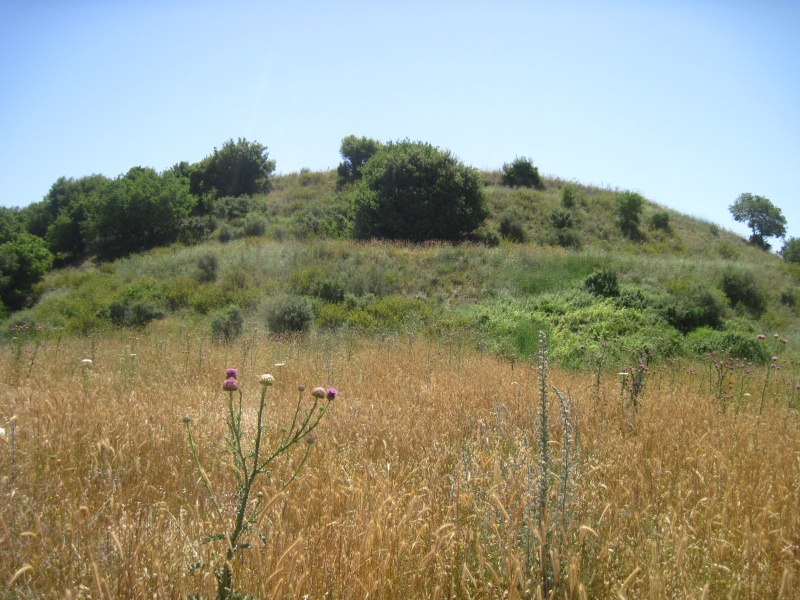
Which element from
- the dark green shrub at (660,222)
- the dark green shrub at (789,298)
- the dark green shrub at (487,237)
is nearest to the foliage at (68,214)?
the dark green shrub at (487,237)

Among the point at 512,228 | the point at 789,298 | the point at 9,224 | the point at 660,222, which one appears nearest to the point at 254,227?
the point at 512,228

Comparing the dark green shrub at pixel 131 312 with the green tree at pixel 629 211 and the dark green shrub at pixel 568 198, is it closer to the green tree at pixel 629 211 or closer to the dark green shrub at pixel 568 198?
the dark green shrub at pixel 568 198

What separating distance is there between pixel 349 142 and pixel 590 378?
28.7 meters

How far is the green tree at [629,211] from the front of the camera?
2486 centimetres

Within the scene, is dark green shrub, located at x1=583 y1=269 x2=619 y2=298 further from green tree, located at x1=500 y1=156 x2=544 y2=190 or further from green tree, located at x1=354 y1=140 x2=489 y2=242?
green tree, located at x1=500 y1=156 x2=544 y2=190

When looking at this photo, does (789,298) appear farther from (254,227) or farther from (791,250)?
(254,227)

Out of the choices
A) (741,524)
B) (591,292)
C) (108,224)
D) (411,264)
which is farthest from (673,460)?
(108,224)

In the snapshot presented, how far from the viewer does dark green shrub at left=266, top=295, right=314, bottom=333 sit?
1202 centimetres

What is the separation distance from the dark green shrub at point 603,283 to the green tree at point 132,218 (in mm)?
21271

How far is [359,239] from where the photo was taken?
22.9 metres

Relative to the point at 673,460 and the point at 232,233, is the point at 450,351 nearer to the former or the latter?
the point at 673,460

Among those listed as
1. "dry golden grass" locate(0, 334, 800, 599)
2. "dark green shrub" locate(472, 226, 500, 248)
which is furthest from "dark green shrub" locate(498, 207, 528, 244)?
"dry golden grass" locate(0, 334, 800, 599)

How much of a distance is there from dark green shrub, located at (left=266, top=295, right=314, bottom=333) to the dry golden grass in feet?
19.3

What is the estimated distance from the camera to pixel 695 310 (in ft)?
38.5
